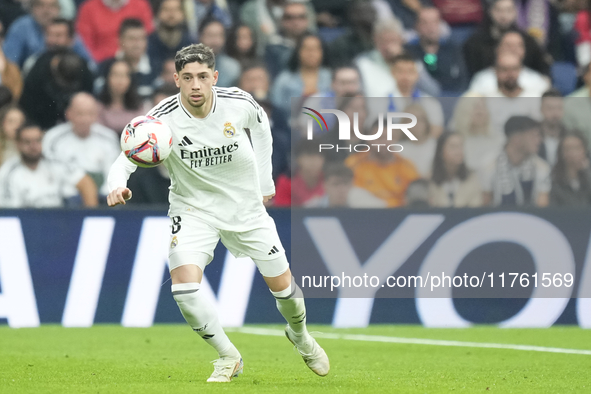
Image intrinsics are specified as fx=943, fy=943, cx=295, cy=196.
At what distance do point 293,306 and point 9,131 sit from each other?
5.81m

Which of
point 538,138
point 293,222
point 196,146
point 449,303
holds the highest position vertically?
point 196,146

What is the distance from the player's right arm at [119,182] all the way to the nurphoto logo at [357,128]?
476 cm

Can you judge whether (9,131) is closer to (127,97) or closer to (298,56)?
(127,97)

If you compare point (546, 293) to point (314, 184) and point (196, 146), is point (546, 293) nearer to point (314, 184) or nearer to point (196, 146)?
point (314, 184)

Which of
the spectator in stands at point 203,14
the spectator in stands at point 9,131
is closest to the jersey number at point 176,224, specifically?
the spectator in stands at point 9,131

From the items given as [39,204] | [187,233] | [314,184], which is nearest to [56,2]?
[39,204]

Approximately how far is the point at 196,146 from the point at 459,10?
8.64m

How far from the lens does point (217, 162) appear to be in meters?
6.57

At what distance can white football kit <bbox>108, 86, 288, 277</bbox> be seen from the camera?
6.50m

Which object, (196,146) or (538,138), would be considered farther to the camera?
(538,138)

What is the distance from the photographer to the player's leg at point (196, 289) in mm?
6344

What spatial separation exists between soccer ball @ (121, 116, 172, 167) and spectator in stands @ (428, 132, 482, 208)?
16.8ft

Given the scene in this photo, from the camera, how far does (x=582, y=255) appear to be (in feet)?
34.8

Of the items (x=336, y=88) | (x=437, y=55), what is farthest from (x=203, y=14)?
(x=437, y=55)
